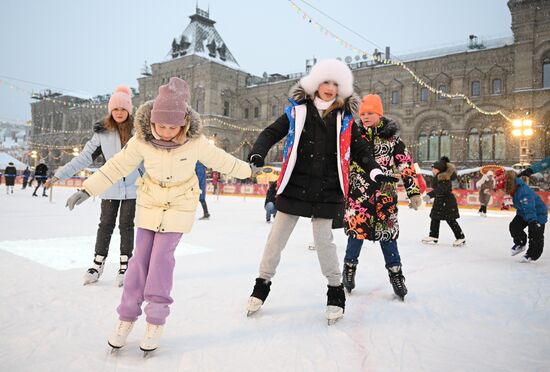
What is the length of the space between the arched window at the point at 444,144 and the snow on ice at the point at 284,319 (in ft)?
70.8

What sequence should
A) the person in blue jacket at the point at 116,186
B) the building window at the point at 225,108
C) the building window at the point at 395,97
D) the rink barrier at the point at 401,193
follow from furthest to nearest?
1. the building window at the point at 225,108
2. the building window at the point at 395,97
3. the rink barrier at the point at 401,193
4. the person in blue jacket at the point at 116,186

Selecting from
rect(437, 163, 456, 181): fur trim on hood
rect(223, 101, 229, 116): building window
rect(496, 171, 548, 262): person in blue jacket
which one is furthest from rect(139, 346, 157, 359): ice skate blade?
rect(223, 101, 229, 116): building window

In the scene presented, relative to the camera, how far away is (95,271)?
2793mm

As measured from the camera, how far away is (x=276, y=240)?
90.6 inches

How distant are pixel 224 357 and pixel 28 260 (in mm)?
2680

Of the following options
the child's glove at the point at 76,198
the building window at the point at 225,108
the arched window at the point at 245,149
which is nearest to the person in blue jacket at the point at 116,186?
the child's glove at the point at 76,198

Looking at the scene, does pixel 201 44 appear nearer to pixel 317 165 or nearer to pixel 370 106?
pixel 370 106

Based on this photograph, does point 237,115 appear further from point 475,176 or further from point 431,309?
Answer: point 431,309

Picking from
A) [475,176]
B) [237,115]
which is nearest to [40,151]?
[237,115]

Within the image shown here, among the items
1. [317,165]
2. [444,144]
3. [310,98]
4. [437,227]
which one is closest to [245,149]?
[444,144]

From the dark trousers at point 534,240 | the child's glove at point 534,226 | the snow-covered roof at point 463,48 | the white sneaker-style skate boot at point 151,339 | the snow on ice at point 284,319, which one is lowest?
the snow on ice at point 284,319

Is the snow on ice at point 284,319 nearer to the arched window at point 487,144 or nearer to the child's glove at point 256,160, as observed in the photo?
the child's glove at point 256,160

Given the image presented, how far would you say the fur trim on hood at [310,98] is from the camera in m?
2.31

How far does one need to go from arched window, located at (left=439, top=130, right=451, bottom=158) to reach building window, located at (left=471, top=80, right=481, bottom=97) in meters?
2.83
